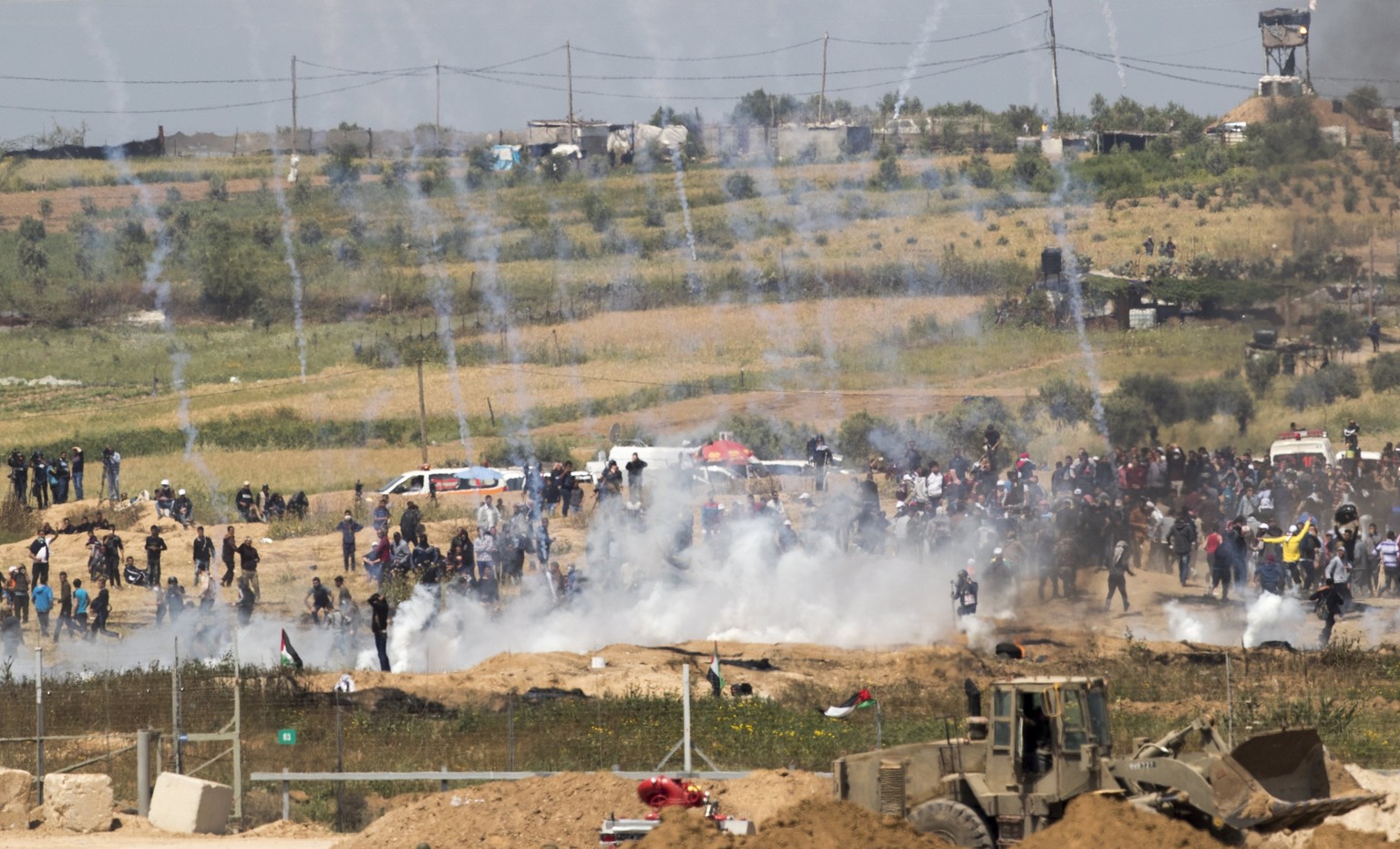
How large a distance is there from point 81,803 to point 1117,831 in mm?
10638

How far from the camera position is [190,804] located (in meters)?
19.0

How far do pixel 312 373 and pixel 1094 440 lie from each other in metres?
29.2

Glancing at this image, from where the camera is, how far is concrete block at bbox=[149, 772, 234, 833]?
19.0m

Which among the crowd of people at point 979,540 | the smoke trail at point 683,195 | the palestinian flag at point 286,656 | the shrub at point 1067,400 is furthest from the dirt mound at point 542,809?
the smoke trail at point 683,195

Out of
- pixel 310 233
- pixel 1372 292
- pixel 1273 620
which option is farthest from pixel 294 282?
pixel 1273 620

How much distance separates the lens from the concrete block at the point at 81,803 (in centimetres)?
1947

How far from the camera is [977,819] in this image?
16.0 m

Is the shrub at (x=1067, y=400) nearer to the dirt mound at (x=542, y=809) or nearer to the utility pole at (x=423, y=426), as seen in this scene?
the utility pole at (x=423, y=426)

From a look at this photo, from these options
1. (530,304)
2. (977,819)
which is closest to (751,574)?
(977,819)

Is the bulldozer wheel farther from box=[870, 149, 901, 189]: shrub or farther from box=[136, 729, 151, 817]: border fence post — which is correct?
box=[870, 149, 901, 189]: shrub

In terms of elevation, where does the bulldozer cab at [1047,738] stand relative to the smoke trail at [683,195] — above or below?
below

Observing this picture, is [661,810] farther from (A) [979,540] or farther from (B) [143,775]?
(A) [979,540]

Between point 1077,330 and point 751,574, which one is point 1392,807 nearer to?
point 751,574

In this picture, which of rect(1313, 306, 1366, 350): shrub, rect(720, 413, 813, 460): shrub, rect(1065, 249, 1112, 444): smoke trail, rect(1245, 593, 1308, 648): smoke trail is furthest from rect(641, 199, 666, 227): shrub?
rect(1245, 593, 1308, 648): smoke trail
